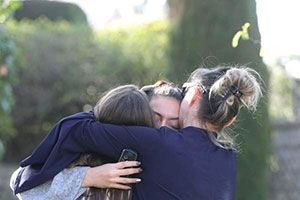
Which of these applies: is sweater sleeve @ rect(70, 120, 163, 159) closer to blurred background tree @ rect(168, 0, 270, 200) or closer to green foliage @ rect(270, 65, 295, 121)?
blurred background tree @ rect(168, 0, 270, 200)

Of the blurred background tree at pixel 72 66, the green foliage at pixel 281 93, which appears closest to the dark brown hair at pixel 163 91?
the blurred background tree at pixel 72 66

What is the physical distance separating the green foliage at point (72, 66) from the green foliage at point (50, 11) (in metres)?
3.60

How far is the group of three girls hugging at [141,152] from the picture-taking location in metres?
2.36

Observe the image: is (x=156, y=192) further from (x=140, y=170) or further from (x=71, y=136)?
(x=71, y=136)

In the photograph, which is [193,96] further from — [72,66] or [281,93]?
[281,93]

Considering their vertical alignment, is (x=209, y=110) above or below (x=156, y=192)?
above

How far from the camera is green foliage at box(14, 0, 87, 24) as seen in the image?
12797 mm

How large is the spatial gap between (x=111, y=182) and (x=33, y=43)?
702 cm

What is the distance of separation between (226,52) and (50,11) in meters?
7.95

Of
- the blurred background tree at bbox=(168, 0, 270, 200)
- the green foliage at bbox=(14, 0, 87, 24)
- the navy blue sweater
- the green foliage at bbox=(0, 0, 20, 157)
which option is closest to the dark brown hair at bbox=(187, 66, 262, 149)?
the navy blue sweater

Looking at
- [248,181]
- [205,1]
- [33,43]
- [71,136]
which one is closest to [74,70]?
[33,43]

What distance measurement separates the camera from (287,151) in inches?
312

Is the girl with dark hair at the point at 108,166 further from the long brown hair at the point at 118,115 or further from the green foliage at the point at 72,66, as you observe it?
the green foliage at the point at 72,66

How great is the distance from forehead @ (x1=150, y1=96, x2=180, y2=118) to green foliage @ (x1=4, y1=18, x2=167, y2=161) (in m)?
5.82
